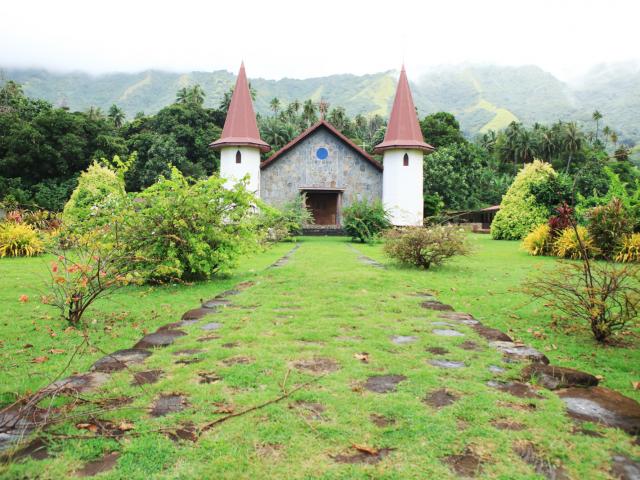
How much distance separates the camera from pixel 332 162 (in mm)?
24297

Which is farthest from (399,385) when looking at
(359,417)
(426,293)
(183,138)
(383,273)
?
(183,138)

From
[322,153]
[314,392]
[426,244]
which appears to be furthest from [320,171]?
[314,392]

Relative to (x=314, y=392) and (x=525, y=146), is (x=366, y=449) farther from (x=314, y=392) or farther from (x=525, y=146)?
(x=525, y=146)

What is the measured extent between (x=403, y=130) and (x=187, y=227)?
1739cm

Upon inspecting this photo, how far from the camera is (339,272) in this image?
9.00 meters

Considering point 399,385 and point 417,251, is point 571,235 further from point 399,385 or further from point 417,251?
point 399,385

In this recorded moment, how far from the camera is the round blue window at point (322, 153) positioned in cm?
2420

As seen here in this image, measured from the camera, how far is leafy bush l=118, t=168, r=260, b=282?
7.51 meters

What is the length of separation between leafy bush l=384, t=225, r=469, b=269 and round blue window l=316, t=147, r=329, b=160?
14.4 metres

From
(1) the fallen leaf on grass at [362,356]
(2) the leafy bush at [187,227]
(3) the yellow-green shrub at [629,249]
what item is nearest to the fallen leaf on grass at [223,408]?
(1) the fallen leaf on grass at [362,356]

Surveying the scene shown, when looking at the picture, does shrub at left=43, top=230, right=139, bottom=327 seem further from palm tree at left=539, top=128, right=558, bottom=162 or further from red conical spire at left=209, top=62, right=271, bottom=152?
palm tree at left=539, top=128, right=558, bottom=162

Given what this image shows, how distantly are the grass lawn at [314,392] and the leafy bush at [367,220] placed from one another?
1356 centimetres

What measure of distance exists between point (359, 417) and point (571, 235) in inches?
463

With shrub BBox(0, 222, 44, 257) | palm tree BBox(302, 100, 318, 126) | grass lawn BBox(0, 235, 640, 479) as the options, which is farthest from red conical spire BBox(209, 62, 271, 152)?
palm tree BBox(302, 100, 318, 126)
